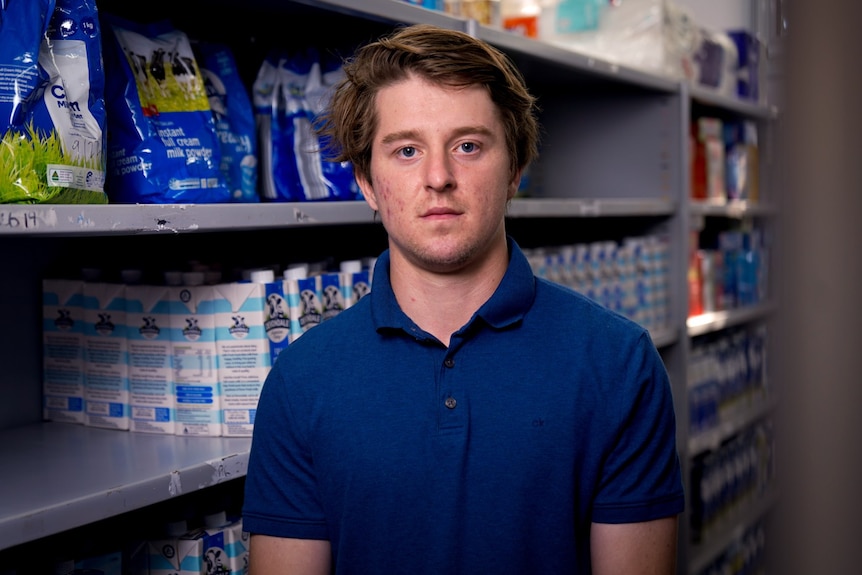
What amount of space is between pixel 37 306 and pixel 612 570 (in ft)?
4.19

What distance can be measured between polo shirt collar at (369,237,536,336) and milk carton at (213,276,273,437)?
0.26 metres

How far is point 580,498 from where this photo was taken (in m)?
1.39

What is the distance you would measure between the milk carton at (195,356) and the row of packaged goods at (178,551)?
18 cm

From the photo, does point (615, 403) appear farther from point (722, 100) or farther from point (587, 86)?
point (722, 100)

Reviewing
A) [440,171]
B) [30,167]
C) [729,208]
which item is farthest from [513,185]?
[729,208]

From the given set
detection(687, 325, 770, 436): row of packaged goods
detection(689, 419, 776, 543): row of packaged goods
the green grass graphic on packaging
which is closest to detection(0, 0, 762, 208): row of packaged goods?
the green grass graphic on packaging

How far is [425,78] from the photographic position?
4.83 ft

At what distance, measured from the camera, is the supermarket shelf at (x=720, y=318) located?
3.33 m

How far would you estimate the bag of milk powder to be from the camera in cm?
120

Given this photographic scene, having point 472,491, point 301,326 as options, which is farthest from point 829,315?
point 301,326

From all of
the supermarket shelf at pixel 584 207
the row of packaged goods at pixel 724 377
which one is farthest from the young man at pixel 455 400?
the row of packaged goods at pixel 724 377

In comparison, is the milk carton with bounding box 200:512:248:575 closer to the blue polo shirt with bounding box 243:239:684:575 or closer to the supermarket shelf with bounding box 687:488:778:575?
the blue polo shirt with bounding box 243:239:684:575

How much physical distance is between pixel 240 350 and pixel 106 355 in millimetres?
279

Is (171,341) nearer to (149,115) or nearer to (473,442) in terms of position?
(149,115)
